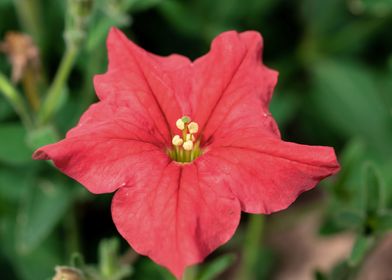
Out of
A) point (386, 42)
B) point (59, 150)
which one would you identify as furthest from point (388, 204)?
point (59, 150)

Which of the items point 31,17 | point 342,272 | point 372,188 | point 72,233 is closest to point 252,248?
point 342,272

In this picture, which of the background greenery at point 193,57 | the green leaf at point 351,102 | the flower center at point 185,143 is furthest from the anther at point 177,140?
the green leaf at point 351,102

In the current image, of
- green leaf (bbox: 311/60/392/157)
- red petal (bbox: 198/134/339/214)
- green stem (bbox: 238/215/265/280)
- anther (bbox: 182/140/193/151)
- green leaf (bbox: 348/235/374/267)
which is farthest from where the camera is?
green leaf (bbox: 311/60/392/157)

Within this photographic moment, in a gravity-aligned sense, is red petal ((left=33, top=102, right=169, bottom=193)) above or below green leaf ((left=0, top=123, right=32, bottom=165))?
above

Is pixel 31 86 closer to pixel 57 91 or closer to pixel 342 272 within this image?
pixel 57 91

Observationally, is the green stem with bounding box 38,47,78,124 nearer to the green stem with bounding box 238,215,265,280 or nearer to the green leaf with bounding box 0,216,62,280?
the green leaf with bounding box 0,216,62,280

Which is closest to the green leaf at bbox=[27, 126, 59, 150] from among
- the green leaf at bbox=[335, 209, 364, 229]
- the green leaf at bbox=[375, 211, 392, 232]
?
the green leaf at bbox=[335, 209, 364, 229]
